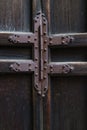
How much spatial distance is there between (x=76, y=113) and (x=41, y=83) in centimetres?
24

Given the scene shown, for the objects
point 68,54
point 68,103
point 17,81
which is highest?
point 68,54

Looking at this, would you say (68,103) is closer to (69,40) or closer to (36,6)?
(69,40)

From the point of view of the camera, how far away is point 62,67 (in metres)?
2.34

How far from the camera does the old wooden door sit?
2.33 meters

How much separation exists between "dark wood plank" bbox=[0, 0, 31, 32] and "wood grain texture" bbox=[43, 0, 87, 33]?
0.13 metres

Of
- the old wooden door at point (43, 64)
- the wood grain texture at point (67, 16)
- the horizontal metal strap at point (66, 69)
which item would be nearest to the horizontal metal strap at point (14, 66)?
the old wooden door at point (43, 64)

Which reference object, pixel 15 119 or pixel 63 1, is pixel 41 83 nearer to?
pixel 15 119

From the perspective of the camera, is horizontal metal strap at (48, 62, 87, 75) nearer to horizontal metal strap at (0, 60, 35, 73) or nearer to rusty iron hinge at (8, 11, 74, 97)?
rusty iron hinge at (8, 11, 74, 97)

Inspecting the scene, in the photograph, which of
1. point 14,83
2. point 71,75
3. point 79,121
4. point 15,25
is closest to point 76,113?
point 79,121

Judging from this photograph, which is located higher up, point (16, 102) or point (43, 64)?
→ point (43, 64)

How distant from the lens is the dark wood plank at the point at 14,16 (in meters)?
2.34

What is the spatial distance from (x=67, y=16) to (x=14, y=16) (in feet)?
0.91

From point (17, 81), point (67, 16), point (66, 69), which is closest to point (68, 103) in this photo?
point (66, 69)

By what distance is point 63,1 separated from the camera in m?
2.38
